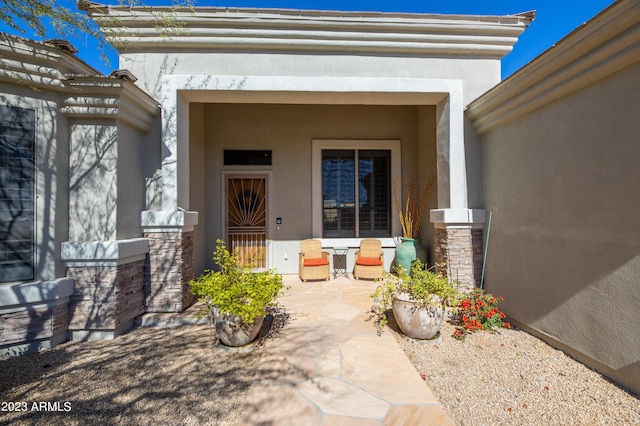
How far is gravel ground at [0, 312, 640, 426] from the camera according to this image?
200 cm

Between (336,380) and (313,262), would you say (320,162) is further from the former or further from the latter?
(336,380)

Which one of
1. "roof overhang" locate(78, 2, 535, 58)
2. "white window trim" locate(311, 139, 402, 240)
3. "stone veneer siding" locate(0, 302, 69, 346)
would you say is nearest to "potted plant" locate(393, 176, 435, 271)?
"white window trim" locate(311, 139, 402, 240)

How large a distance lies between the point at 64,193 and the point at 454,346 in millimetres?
4814

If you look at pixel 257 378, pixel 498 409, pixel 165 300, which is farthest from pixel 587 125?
pixel 165 300

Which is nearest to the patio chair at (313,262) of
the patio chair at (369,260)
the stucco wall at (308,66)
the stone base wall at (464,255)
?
the patio chair at (369,260)

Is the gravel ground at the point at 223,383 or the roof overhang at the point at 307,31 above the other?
the roof overhang at the point at 307,31

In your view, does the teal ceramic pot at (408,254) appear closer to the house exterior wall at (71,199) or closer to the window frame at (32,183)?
the house exterior wall at (71,199)

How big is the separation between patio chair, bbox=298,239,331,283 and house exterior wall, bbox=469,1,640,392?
3014mm

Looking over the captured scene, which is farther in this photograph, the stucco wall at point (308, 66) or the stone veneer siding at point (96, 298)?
the stucco wall at point (308, 66)

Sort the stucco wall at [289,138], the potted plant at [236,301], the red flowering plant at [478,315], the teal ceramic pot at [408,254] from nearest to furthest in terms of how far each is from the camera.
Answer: the potted plant at [236,301] < the red flowering plant at [478,315] < the teal ceramic pot at [408,254] < the stucco wall at [289,138]

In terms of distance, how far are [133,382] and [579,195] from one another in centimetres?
453

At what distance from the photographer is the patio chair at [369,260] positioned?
17.8 ft

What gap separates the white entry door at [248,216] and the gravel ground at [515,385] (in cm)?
385

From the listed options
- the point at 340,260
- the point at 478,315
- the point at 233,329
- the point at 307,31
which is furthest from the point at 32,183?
the point at 478,315
